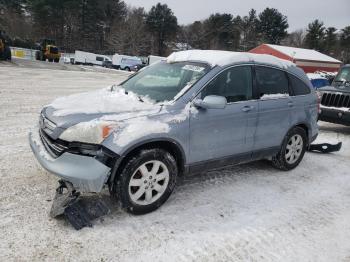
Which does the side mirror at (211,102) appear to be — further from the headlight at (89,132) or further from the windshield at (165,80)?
the headlight at (89,132)

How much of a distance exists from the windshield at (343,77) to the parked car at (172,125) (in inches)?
176

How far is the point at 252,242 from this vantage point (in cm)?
338

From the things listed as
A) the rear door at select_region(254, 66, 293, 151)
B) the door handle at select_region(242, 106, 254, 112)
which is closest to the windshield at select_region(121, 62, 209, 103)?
the door handle at select_region(242, 106, 254, 112)

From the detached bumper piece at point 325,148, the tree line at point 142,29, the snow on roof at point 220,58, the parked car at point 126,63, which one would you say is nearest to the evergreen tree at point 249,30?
the tree line at point 142,29

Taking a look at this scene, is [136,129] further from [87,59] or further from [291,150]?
[87,59]

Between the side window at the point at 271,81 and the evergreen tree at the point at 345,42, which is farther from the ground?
the evergreen tree at the point at 345,42

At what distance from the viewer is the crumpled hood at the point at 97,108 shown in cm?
346

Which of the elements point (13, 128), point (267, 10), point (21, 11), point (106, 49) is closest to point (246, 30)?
point (267, 10)

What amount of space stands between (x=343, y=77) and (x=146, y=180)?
7779mm

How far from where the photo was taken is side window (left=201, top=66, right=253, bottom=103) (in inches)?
164

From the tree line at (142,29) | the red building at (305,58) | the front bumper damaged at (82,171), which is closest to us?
the front bumper damaged at (82,171)

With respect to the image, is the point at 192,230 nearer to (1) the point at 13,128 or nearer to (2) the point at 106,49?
(1) the point at 13,128

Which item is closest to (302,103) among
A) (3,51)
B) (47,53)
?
(3,51)

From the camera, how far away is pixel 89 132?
10.9ft
